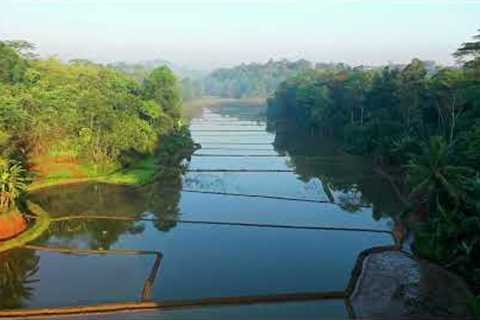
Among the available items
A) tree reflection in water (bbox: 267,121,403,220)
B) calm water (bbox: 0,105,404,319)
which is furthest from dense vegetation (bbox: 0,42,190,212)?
tree reflection in water (bbox: 267,121,403,220)

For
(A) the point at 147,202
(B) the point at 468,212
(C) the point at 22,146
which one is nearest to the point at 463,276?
(B) the point at 468,212

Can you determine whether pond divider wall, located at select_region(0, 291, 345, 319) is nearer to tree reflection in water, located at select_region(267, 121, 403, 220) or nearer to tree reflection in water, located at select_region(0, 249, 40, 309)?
tree reflection in water, located at select_region(0, 249, 40, 309)

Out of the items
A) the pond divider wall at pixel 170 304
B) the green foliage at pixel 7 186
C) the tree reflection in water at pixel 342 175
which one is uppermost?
the green foliage at pixel 7 186

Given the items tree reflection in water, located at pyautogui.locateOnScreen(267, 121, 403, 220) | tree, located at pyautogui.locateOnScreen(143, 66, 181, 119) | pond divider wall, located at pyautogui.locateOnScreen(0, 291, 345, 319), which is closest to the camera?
pond divider wall, located at pyautogui.locateOnScreen(0, 291, 345, 319)

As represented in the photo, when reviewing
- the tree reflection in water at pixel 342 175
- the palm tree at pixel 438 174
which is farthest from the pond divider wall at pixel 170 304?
the tree reflection in water at pixel 342 175

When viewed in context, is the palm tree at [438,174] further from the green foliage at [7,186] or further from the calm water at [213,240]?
the green foliage at [7,186]
